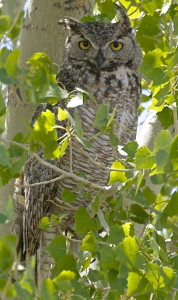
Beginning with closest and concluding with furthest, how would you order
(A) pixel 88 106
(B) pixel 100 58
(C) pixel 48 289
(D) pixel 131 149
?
1. (C) pixel 48 289
2. (D) pixel 131 149
3. (A) pixel 88 106
4. (B) pixel 100 58

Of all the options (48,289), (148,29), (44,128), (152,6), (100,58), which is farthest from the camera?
(100,58)

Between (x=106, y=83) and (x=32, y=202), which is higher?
(x=106, y=83)

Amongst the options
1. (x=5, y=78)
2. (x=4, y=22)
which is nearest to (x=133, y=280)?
(x=5, y=78)

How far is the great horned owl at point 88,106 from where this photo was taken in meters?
2.47

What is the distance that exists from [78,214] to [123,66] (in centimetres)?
104

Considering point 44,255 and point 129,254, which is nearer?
Answer: point 129,254

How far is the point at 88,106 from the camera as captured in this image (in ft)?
8.26

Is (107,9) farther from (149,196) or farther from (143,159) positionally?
(143,159)

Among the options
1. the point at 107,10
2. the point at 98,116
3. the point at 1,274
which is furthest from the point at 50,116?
the point at 107,10

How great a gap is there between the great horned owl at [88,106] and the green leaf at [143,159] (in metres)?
0.88

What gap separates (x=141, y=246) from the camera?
5.10ft

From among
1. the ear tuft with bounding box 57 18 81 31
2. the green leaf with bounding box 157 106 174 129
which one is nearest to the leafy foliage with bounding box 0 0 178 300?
the green leaf with bounding box 157 106 174 129

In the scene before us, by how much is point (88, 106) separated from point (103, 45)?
29 centimetres

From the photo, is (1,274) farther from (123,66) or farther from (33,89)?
(123,66)
